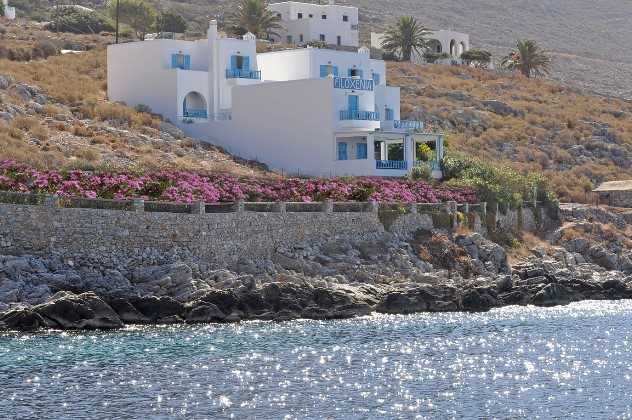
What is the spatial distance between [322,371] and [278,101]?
38.7 metres

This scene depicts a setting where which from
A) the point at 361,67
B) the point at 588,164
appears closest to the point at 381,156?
the point at 361,67

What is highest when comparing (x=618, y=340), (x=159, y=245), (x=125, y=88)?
(x=125, y=88)

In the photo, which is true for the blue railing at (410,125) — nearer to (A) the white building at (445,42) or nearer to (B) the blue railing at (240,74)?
(B) the blue railing at (240,74)

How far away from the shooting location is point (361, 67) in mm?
78875

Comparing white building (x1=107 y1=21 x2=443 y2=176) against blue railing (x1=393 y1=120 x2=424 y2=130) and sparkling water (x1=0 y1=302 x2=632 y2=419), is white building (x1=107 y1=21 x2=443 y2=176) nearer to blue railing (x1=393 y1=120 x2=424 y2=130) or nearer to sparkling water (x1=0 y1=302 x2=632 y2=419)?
blue railing (x1=393 y1=120 x2=424 y2=130)

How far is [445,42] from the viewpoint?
12281 centimetres

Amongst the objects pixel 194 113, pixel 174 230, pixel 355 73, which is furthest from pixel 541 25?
pixel 174 230

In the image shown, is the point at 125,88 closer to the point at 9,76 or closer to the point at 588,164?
the point at 9,76

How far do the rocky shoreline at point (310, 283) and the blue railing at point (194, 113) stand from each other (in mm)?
22616

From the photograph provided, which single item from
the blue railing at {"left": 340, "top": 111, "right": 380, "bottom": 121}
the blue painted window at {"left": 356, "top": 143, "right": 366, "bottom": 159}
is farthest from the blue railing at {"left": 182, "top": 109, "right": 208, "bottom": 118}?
the blue painted window at {"left": 356, "top": 143, "right": 366, "bottom": 159}

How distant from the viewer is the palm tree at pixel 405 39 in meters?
114

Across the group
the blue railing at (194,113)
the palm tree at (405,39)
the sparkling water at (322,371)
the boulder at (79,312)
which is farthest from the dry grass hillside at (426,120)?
the sparkling water at (322,371)

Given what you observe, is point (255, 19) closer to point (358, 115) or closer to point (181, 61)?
point (181, 61)

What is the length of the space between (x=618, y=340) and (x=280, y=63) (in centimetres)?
4156
